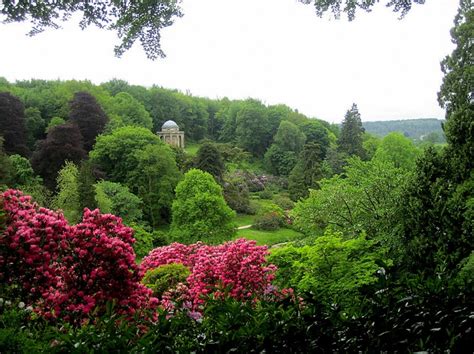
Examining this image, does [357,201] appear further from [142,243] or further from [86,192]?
[86,192]

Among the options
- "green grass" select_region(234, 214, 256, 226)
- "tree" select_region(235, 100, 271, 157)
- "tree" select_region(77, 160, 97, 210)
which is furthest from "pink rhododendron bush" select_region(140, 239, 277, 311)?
"tree" select_region(235, 100, 271, 157)

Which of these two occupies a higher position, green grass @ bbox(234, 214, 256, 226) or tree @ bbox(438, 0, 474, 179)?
tree @ bbox(438, 0, 474, 179)

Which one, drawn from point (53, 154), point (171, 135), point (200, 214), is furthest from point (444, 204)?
point (171, 135)

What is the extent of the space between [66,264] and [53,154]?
26.9 metres

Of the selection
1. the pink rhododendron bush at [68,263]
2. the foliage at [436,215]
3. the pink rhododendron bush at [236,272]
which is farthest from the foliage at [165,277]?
the foliage at [436,215]

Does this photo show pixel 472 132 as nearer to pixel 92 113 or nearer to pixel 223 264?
pixel 223 264

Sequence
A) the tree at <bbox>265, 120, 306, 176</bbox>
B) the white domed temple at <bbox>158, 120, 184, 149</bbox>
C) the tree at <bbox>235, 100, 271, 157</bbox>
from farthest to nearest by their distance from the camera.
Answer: the tree at <bbox>235, 100, 271, 157</bbox>
the tree at <bbox>265, 120, 306, 176</bbox>
the white domed temple at <bbox>158, 120, 184, 149</bbox>

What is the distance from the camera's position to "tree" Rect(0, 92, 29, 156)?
33.6 metres

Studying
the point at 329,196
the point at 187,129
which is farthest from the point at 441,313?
the point at 187,129

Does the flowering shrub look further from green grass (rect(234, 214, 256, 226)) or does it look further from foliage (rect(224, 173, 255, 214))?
foliage (rect(224, 173, 255, 214))

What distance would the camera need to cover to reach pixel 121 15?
3885 millimetres

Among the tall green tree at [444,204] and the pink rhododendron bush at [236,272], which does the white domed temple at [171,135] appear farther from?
the pink rhododendron bush at [236,272]

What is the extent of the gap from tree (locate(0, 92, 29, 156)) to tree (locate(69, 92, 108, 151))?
4.34 metres

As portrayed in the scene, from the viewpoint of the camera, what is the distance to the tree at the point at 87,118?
1502 inches
